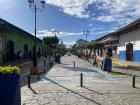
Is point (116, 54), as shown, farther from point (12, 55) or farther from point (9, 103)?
point (9, 103)

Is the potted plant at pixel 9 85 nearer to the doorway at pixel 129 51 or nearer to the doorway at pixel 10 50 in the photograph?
the doorway at pixel 10 50

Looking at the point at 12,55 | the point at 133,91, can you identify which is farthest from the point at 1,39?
the point at 133,91

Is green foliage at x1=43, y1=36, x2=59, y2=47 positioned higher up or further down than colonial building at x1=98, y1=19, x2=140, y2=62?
higher up

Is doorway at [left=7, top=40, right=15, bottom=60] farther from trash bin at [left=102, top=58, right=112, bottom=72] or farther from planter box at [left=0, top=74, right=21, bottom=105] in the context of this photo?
planter box at [left=0, top=74, right=21, bottom=105]

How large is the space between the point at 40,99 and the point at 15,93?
2.54m

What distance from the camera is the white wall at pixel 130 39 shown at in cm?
3563

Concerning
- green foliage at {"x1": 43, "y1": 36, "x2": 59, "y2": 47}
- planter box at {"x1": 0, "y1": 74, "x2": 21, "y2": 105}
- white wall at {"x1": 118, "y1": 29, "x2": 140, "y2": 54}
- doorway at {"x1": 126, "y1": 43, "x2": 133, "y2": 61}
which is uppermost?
green foliage at {"x1": 43, "y1": 36, "x2": 59, "y2": 47}

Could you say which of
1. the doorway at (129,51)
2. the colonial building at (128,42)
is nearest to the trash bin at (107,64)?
the colonial building at (128,42)

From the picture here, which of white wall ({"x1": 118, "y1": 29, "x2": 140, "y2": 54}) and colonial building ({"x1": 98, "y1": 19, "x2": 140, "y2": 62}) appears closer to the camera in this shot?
colonial building ({"x1": 98, "y1": 19, "x2": 140, "y2": 62})

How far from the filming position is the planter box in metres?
7.81

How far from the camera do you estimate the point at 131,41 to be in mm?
38375

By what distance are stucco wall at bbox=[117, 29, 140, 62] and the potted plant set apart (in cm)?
2910

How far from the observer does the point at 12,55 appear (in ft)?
120

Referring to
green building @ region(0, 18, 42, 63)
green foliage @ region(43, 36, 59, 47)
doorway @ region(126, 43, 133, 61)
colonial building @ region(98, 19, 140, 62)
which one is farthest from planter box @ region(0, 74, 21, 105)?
green foliage @ region(43, 36, 59, 47)
